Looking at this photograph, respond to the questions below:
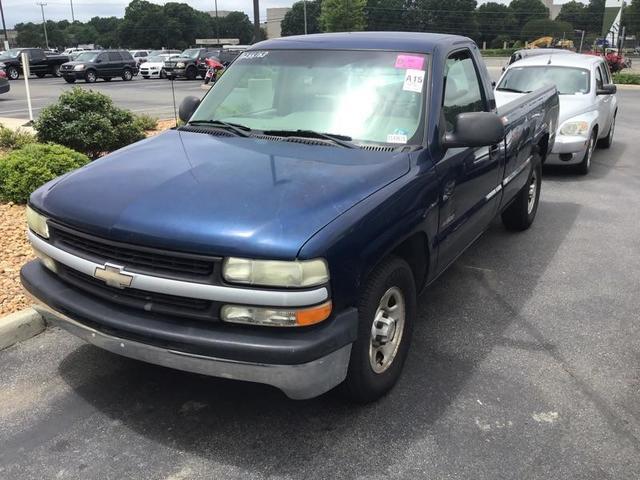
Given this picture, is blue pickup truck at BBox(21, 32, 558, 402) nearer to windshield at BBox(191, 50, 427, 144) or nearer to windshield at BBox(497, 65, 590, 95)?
windshield at BBox(191, 50, 427, 144)

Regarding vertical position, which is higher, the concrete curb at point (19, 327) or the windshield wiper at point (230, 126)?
the windshield wiper at point (230, 126)

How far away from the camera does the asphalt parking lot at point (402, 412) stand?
2820 mm

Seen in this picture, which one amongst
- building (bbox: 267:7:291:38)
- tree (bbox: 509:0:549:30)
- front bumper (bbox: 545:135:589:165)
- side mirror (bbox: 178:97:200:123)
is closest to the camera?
side mirror (bbox: 178:97:200:123)

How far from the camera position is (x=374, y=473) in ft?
9.05

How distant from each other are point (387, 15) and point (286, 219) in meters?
112

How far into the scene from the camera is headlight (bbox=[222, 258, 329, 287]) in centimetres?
252

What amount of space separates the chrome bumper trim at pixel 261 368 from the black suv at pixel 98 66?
3126 cm

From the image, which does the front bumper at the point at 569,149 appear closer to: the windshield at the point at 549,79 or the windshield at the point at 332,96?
the windshield at the point at 549,79

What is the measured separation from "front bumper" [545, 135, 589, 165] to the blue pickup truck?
4.82m

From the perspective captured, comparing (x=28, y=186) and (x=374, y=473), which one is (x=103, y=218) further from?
(x=28, y=186)

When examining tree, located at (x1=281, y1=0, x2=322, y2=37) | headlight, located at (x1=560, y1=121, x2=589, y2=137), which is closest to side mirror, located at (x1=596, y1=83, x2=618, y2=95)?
headlight, located at (x1=560, y1=121, x2=589, y2=137)

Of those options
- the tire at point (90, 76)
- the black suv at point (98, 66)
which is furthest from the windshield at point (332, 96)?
the tire at point (90, 76)

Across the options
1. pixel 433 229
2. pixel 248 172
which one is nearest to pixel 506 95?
pixel 433 229

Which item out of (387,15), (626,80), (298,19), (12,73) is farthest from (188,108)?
(298,19)
